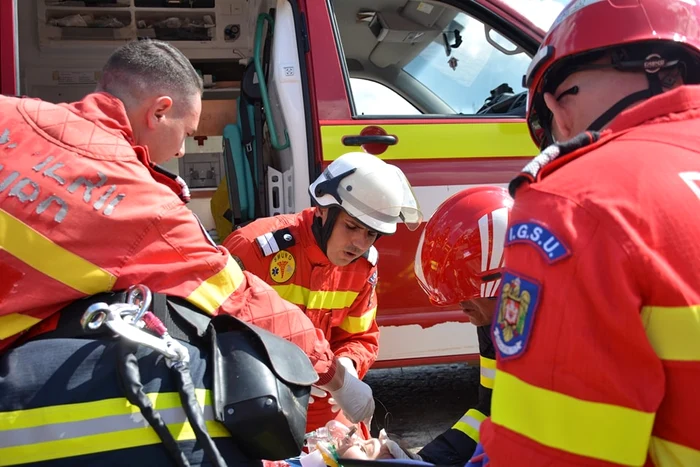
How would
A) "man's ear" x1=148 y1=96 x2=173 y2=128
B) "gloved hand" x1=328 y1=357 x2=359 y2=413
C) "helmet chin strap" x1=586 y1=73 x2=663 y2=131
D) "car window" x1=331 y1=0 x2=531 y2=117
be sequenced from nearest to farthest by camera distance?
1. "helmet chin strap" x1=586 y1=73 x2=663 y2=131
2. "man's ear" x1=148 y1=96 x2=173 y2=128
3. "gloved hand" x1=328 y1=357 x2=359 y2=413
4. "car window" x1=331 y1=0 x2=531 y2=117

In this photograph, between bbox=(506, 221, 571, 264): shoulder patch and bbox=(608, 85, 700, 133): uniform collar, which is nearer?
A: bbox=(506, 221, 571, 264): shoulder patch

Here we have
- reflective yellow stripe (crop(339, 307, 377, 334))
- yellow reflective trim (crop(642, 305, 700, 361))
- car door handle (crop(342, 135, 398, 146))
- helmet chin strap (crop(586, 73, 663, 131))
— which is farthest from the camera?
car door handle (crop(342, 135, 398, 146))

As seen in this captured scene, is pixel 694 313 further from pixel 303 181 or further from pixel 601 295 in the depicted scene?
pixel 303 181

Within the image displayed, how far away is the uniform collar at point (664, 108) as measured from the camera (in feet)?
2.90

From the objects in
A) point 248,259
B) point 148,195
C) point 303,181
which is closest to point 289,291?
point 248,259

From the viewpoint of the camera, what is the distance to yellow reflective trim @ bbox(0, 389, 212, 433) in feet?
3.36

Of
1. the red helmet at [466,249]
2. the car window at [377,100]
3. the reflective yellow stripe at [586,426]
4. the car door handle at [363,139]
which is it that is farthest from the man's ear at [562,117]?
the car window at [377,100]

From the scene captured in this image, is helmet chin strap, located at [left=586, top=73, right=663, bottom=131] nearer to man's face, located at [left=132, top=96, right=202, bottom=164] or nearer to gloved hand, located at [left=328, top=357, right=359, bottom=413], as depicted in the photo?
man's face, located at [left=132, top=96, right=202, bottom=164]

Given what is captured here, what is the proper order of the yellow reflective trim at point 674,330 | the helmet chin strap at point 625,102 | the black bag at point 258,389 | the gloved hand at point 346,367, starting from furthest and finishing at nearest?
the gloved hand at point 346,367
the black bag at point 258,389
the helmet chin strap at point 625,102
the yellow reflective trim at point 674,330

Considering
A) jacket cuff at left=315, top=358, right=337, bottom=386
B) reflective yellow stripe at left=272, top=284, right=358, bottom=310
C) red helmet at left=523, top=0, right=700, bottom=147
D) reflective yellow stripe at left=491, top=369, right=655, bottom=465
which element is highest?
red helmet at left=523, top=0, right=700, bottom=147

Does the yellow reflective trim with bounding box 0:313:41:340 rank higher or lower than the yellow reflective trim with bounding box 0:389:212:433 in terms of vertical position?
higher

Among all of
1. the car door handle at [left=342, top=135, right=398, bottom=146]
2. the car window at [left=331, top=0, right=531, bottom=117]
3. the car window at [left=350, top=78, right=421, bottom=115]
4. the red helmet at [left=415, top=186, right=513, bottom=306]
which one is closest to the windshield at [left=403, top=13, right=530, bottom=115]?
the car window at [left=331, top=0, right=531, bottom=117]

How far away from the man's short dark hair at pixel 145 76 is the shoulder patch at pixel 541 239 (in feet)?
3.43

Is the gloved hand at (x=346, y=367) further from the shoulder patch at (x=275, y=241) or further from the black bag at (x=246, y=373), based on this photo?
the black bag at (x=246, y=373)
